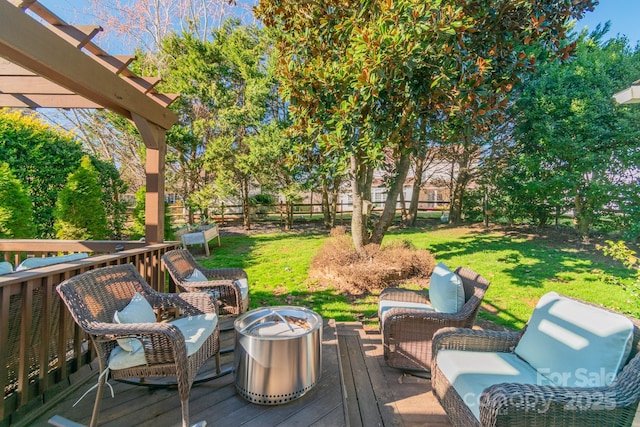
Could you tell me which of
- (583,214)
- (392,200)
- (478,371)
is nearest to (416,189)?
(583,214)

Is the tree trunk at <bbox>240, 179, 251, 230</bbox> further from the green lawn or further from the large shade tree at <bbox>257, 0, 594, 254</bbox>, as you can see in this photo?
the large shade tree at <bbox>257, 0, 594, 254</bbox>

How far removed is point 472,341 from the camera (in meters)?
2.21

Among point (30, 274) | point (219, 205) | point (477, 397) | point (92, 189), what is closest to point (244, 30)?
point (219, 205)

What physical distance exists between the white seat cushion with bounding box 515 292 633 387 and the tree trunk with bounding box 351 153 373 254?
13.3 ft

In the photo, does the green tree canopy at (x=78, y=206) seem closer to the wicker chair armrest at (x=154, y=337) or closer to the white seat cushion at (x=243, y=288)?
the white seat cushion at (x=243, y=288)

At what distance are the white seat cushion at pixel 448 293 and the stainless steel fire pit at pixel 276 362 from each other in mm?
1331

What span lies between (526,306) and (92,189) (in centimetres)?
785

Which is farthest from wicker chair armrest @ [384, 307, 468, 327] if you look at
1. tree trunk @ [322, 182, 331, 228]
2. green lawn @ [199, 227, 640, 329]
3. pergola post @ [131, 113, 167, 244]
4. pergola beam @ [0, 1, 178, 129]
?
tree trunk @ [322, 182, 331, 228]

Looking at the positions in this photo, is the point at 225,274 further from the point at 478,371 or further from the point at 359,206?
the point at 359,206

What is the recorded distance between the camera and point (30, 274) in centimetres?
205

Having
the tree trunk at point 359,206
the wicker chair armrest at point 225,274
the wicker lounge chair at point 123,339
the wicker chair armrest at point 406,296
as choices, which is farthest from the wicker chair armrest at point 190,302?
the tree trunk at point 359,206

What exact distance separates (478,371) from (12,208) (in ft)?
22.7

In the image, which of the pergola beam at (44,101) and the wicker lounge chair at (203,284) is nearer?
the wicker lounge chair at (203,284)

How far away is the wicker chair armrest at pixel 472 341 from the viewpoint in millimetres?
2199
